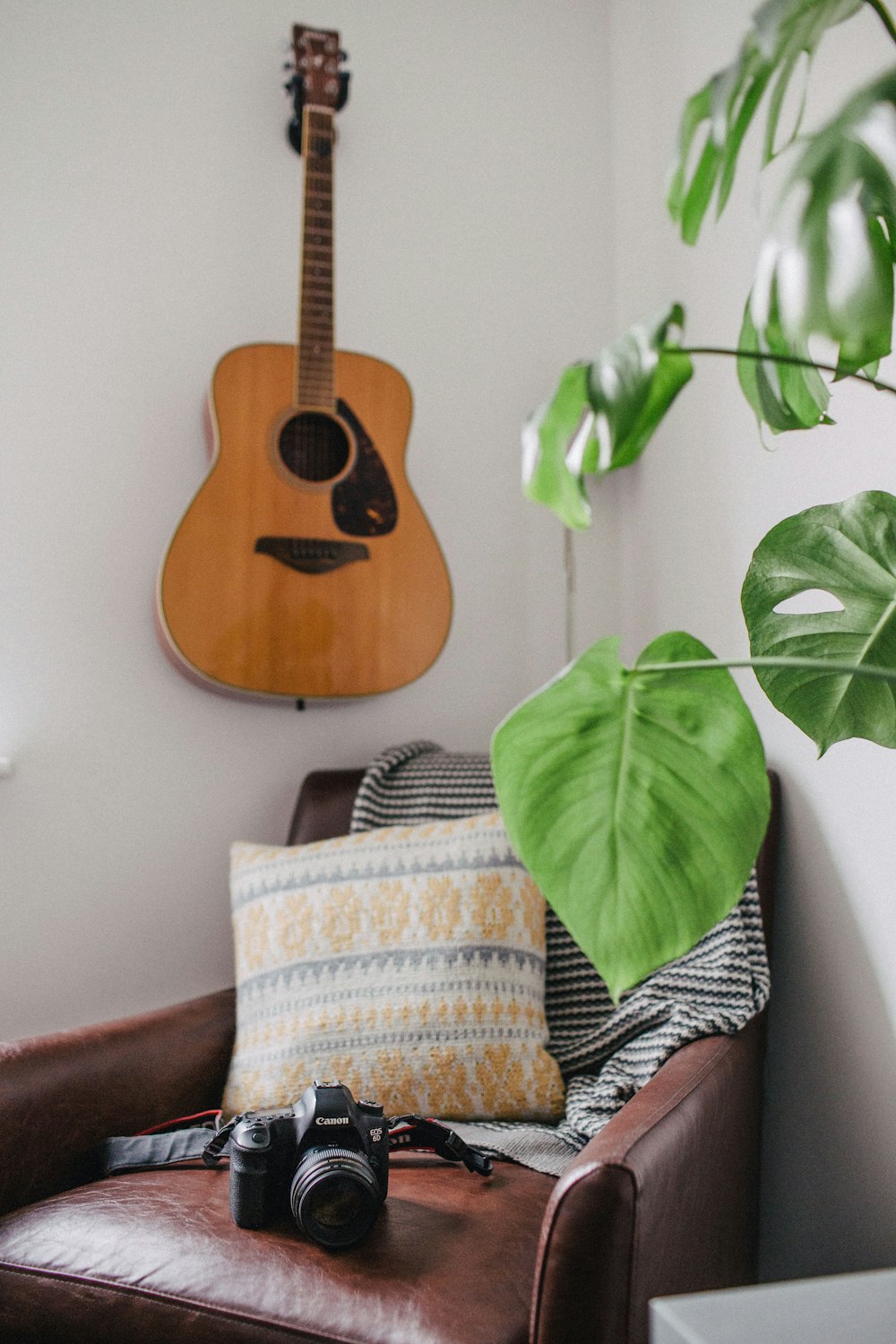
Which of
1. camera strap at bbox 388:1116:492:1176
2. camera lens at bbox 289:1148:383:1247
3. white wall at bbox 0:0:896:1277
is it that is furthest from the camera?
white wall at bbox 0:0:896:1277

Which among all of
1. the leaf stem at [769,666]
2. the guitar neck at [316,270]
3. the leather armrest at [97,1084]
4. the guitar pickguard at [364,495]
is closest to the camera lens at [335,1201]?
the leather armrest at [97,1084]

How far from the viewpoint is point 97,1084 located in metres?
1.12

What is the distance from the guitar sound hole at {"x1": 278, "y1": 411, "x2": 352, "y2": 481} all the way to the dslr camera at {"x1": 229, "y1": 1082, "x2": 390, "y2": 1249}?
959mm

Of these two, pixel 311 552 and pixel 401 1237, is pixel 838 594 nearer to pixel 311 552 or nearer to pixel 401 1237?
pixel 401 1237

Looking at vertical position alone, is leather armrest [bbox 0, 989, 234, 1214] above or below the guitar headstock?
below

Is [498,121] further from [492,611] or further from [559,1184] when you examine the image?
[559,1184]

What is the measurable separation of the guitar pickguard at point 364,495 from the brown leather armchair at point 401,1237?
0.83m

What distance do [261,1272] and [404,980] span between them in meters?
0.40

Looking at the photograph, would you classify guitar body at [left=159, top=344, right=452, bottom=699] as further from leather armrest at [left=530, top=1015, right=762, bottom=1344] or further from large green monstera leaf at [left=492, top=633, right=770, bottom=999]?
large green monstera leaf at [left=492, top=633, right=770, bottom=999]

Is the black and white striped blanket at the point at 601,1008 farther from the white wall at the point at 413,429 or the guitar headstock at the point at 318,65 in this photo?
the guitar headstock at the point at 318,65

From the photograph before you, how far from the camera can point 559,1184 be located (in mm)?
756

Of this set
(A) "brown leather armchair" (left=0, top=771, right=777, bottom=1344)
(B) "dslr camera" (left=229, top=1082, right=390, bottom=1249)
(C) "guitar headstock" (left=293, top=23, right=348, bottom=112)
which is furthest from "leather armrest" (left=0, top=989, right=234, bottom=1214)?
(C) "guitar headstock" (left=293, top=23, right=348, bottom=112)

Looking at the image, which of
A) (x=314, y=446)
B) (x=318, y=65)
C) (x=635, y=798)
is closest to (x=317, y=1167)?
(x=635, y=798)

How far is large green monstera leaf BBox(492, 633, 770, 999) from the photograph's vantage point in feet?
1.98
